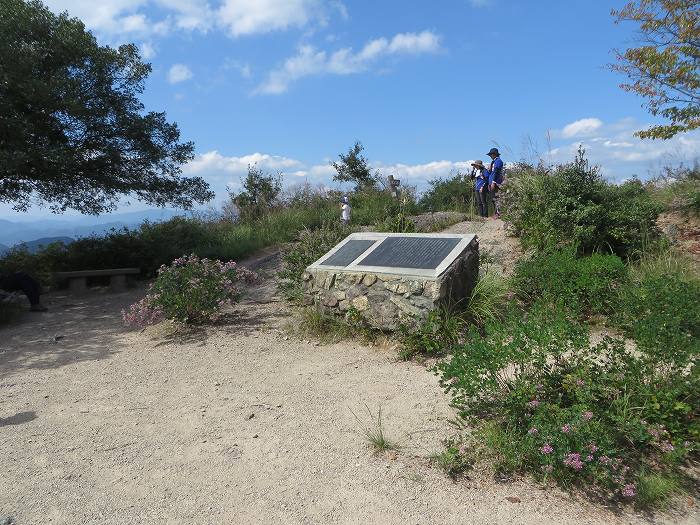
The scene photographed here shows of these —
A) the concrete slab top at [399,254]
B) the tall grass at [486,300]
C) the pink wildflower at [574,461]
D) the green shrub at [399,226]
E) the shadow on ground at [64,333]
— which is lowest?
the pink wildflower at [574,461]

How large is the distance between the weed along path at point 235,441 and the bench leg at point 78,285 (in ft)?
11.4

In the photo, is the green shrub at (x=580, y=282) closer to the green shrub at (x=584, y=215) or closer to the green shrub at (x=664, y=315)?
the green shrub at (x=664, y=315)

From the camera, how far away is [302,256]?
7723 millimetres

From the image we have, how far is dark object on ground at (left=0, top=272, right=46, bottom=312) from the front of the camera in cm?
772

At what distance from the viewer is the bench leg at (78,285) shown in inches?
368

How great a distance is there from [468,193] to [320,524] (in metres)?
12.4

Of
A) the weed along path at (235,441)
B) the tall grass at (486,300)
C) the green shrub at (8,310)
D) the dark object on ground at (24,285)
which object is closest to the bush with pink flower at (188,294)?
the weed along path at (235,441)

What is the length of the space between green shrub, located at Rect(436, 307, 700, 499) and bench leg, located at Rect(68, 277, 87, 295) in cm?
813

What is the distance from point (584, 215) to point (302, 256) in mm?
4105

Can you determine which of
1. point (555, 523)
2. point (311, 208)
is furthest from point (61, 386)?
point (311, 208)

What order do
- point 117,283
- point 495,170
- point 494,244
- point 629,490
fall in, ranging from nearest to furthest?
point 629,490 → point 494,244 → point 117,283 → point 495,170

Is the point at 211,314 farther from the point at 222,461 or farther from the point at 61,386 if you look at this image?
the point at 222,461

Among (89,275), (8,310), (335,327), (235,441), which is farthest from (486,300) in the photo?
(89,275)

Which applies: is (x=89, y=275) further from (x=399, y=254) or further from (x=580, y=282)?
(x=580, y=282)
